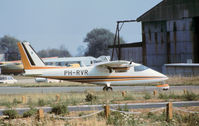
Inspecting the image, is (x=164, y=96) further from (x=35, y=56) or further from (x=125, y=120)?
(x=35, y=56)

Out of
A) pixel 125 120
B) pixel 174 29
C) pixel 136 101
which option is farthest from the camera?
pixel 174 29

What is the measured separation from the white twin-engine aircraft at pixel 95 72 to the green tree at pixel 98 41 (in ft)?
455

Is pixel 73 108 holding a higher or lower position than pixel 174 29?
lower

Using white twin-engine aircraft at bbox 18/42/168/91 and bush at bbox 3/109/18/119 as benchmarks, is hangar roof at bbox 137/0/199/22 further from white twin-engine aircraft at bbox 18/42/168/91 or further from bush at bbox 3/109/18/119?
bush at bbox 3/109/18/119

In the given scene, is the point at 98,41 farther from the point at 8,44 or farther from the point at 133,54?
the point at 133,54

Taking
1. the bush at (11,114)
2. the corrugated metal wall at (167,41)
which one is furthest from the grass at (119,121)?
the corrugated metal wall at (167,41)

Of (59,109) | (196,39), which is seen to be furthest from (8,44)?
(59,109)

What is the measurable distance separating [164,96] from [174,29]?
32.9m

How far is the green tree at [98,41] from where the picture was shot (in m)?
178

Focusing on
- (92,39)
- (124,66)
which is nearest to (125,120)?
(124,66)

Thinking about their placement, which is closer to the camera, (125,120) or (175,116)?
(125,120)

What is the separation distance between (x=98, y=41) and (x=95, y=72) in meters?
148

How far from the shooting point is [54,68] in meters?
37.2

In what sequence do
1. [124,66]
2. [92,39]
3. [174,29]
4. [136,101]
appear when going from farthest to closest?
1. [92,39]
2. [174,29]
3. [124,66]
4. [136,101]
